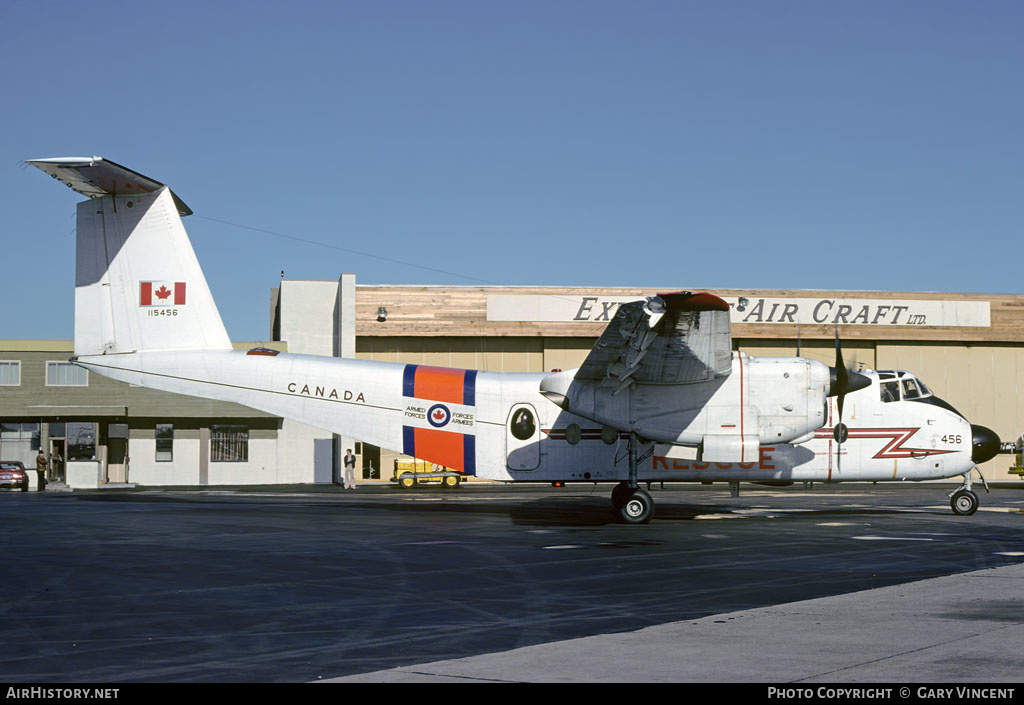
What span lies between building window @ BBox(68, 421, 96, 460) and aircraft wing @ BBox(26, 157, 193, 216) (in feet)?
98.8

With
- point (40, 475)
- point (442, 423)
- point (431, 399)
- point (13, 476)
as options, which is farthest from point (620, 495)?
point (13, 476)

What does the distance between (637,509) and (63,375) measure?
1527 inches

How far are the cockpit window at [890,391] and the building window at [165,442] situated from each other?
39783 mm

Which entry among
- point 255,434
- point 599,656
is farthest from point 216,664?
point 255,434

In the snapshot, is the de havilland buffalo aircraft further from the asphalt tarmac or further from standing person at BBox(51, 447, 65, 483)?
standing person at BBox(51, 447, 65, 483)

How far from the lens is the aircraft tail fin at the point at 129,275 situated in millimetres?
23594

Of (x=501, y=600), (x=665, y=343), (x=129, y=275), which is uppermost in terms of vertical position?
(x=129, y=275)

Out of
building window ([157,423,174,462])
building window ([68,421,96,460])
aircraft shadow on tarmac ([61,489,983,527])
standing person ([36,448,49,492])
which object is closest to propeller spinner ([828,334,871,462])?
aircraft shadow on tarmac ([61,489,983,527])

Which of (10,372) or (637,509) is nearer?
(637,509)

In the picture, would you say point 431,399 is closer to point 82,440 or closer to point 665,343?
point 665,343

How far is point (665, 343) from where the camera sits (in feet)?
66.0

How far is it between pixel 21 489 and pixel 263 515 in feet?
84.5

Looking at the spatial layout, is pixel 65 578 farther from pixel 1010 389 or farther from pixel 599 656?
pixel 1010 389

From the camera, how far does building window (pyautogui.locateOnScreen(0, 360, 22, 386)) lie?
1944 inches
